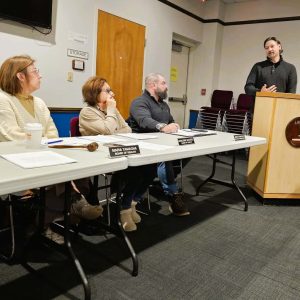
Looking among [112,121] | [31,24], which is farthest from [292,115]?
[31,24]

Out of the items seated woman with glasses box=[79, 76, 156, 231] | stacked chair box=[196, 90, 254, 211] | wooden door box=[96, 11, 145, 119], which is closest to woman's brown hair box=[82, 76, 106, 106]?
seated woman with glasses box=[79, 76, 156, 231]

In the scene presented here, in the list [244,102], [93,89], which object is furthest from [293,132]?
[244,102]

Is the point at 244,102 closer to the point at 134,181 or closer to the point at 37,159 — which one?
the point at 134,181

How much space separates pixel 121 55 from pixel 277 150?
265 cm

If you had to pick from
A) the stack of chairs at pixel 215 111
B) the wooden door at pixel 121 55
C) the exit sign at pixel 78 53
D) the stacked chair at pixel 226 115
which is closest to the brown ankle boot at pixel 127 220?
the exit sign at pixel 78 53

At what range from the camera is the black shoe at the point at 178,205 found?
2.59 meters

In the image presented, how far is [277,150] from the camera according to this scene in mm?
2922

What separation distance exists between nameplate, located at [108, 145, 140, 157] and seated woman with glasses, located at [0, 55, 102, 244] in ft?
1.98

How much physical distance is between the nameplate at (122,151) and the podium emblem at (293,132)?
184cm

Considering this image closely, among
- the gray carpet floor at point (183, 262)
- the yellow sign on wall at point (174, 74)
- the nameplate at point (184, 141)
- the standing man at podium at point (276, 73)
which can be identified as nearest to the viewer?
the gray carpet floor at point (183, 262)

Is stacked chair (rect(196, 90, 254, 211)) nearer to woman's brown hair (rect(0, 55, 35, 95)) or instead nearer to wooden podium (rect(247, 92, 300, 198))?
wooden podium (rect(247, 92, 300, 198))

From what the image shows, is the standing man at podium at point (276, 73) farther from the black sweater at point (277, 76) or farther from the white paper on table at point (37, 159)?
the white paper on table at point (37, 159)

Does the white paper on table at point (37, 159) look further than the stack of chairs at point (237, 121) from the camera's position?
No

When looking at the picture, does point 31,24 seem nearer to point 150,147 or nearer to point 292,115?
point 150,147
